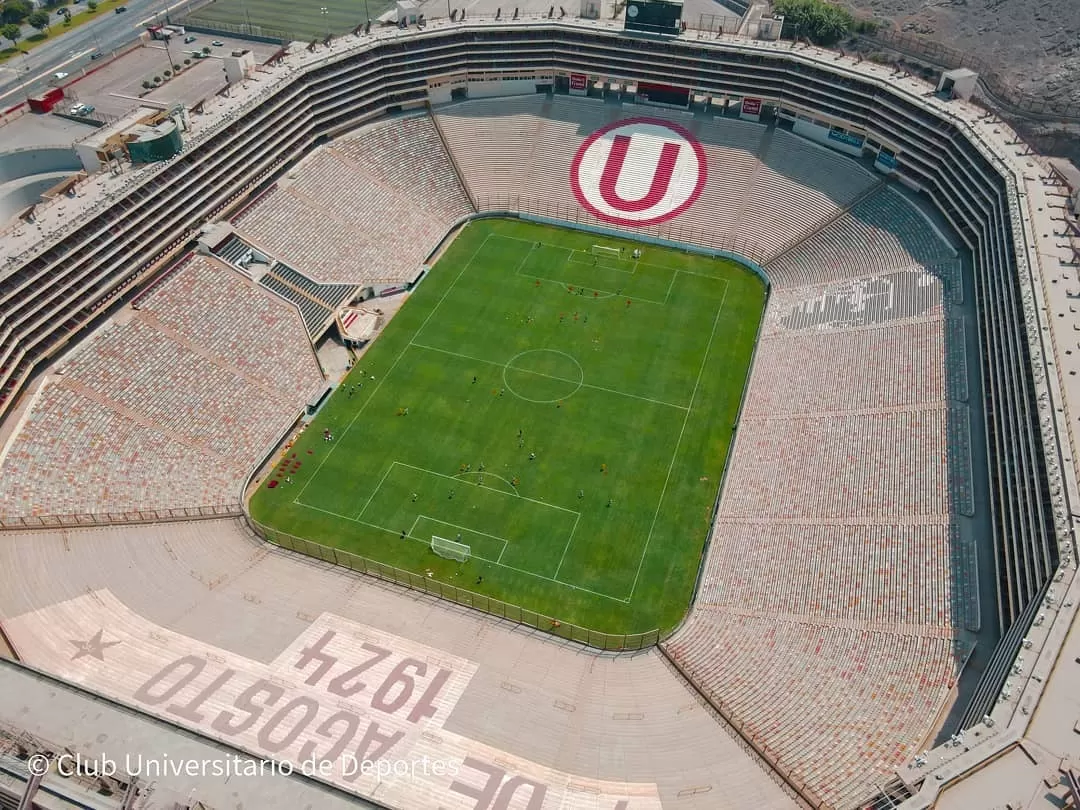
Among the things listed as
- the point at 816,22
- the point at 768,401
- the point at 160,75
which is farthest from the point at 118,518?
the point at 816,22

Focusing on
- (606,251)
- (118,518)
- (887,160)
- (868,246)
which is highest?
(887,160)

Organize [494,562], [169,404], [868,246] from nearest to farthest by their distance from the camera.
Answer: [494,562] < [169,404] < [868,246]

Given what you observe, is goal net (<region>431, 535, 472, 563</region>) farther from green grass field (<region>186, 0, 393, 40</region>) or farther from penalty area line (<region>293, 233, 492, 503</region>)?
green grass field (<region>186, 0, 393, 40</region>)

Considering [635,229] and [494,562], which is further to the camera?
[635,229]

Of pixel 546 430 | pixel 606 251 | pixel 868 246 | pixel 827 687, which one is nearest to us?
pixel 827 687

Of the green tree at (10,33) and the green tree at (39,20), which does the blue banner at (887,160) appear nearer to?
the green tree at (39,20)

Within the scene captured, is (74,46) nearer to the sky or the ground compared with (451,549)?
nearer to the sky

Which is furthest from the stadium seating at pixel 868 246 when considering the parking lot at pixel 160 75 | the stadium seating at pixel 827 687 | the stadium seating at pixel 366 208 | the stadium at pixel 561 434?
the parking lot at pixel 160 75

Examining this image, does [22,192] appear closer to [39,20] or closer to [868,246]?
[39,20]

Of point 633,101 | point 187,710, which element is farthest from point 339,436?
point 633,101
